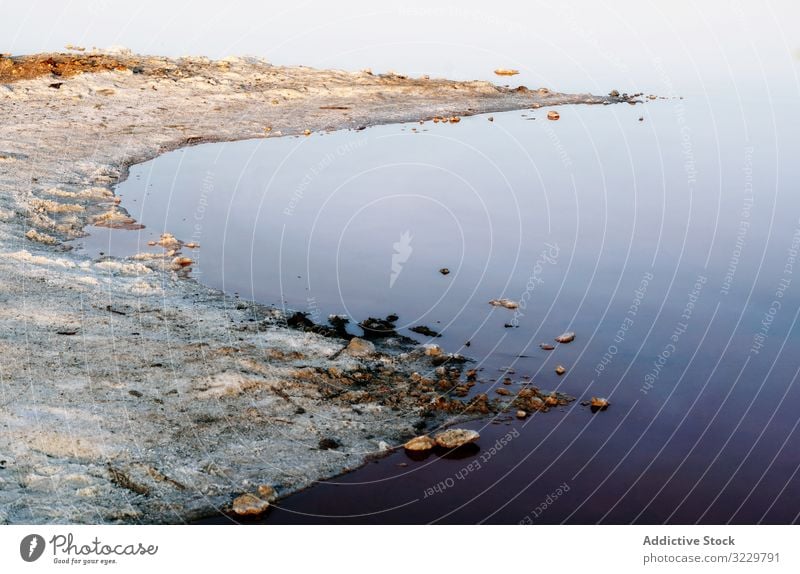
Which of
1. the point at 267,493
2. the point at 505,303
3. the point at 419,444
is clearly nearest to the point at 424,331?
the point at 505,303

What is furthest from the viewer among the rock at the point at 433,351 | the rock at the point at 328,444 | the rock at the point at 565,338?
the rock at the point at 565,338

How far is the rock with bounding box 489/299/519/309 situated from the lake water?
29cm

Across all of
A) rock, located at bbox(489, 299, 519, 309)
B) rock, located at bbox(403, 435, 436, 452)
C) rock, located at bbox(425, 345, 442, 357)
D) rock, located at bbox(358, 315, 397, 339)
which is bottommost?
rock, located at bbox(403, 435, 436, 452)

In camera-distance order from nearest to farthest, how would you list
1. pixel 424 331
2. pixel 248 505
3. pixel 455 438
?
pixel 248 505 < pixel 455 438 < pixel 424 331

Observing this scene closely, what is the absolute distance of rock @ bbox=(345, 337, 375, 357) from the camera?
45.6ft

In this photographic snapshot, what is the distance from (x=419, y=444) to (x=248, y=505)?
274cm

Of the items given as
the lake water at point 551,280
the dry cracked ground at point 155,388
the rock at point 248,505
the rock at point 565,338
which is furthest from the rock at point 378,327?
the rock at point 248,505

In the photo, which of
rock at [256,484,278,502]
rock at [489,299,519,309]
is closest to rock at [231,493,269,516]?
rock at [256,484,278,502]

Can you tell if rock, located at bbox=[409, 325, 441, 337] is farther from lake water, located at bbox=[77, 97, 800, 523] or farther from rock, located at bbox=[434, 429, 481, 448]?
rock, located at bbox=[434, 429, 481, 448]

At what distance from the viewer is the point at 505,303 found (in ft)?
56.6

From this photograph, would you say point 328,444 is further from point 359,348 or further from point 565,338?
point 565,338

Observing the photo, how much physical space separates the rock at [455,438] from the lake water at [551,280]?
0.30 meters

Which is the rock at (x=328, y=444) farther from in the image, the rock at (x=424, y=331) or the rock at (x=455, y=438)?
the rock at (x=424, y=331)

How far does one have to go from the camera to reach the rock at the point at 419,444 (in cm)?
1143
